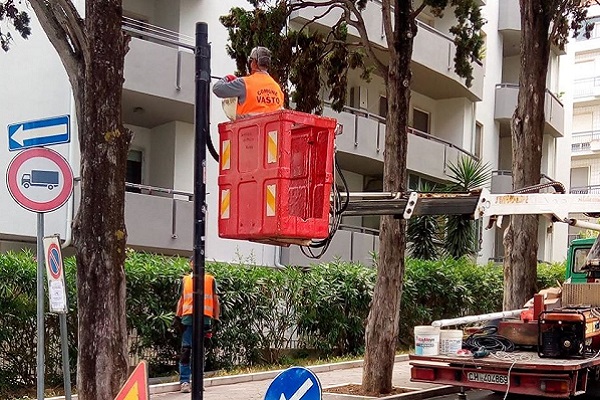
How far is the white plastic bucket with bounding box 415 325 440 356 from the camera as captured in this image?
35.6 feet

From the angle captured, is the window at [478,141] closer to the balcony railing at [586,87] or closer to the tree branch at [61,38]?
the balcony railing at [586,87]

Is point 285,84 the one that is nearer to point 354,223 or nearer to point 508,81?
point 354,223

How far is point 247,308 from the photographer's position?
14055 millimetres

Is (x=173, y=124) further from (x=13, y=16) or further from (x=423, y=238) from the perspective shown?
(x=423, y=238)

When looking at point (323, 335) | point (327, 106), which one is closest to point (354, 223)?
point (327, 106)

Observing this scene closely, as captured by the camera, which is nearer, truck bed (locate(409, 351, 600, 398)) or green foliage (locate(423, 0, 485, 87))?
A: truck bed (locate(409, 351, 600, 398))

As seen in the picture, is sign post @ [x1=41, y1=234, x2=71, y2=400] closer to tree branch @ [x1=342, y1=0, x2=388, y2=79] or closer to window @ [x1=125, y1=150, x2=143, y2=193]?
tree branch @ [x1=342, y1=0, x2=388, y2=79]

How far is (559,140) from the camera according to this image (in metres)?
37.2

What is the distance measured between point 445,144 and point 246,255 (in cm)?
981

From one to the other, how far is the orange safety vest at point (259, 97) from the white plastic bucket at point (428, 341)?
18.1 feet

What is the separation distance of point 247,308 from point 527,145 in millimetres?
5501

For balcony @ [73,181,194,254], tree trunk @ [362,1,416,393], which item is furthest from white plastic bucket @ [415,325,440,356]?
balcony @ [73,181,194,254]

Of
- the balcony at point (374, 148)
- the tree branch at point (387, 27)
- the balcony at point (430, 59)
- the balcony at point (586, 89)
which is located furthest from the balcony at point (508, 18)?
the balcony at point (586, 89)

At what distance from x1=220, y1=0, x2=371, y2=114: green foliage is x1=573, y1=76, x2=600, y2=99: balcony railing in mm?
35604
